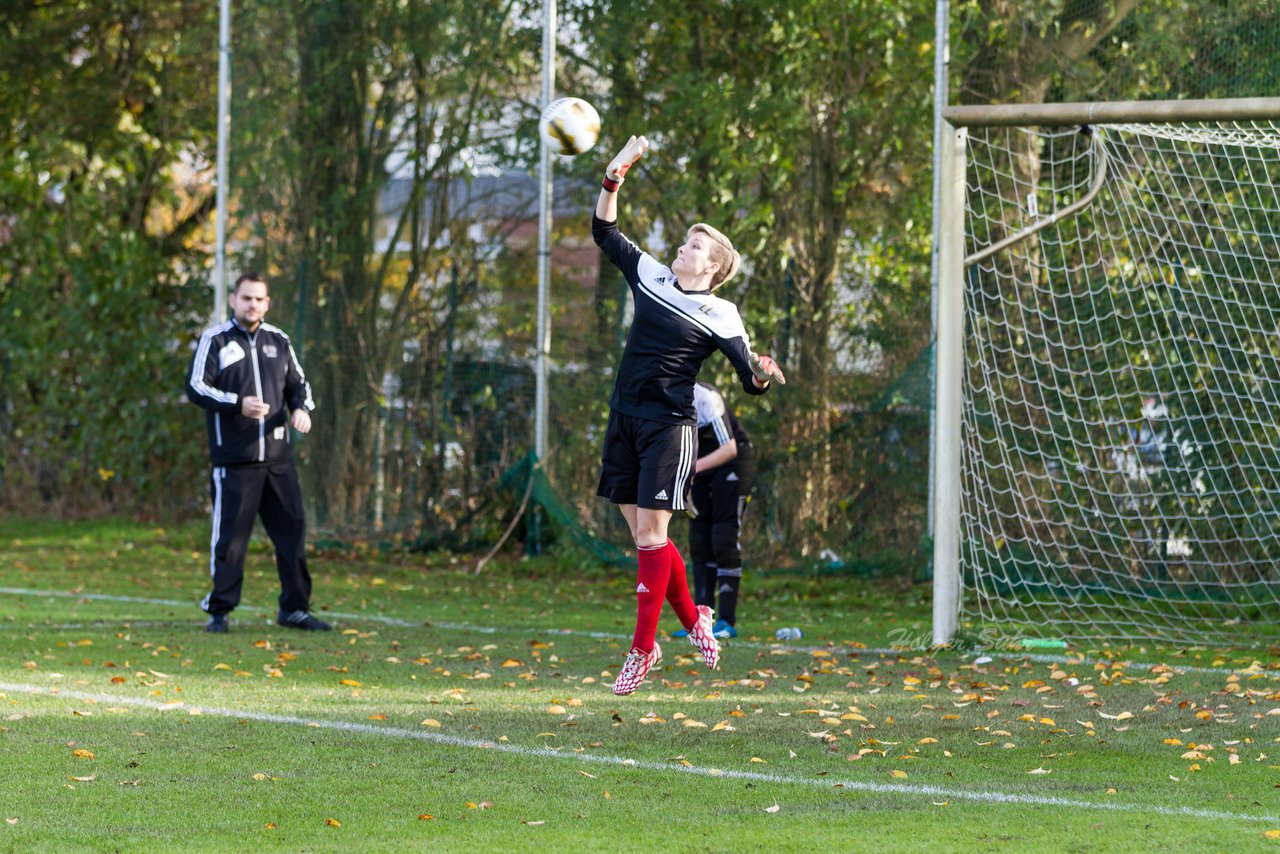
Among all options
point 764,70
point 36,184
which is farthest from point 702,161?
point 36,184

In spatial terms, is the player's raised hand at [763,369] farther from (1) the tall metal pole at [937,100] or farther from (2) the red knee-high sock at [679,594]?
(1) the tall metal pole at [937,100]

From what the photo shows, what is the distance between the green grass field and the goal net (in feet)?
4.82

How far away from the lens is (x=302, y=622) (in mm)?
10188

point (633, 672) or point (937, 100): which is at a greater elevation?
→ point (937, 100)

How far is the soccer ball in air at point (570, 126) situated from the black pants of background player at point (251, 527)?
11.5ft

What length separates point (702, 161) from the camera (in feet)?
46.2

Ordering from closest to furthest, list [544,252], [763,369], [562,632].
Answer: [763,369], [562,632], [544,252]

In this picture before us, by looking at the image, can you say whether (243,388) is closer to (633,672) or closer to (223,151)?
(633,672)

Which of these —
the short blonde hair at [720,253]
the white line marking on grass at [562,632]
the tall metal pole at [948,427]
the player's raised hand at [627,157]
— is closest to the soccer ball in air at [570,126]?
the player's raised hand at [627,157]

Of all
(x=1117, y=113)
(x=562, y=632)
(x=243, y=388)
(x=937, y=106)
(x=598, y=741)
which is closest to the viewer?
(x=598, y=741)

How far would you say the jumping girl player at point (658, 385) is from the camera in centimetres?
700

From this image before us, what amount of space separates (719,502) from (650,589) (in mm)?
2875

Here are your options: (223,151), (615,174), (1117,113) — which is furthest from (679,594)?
(223,151)

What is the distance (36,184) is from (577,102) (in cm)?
1382
